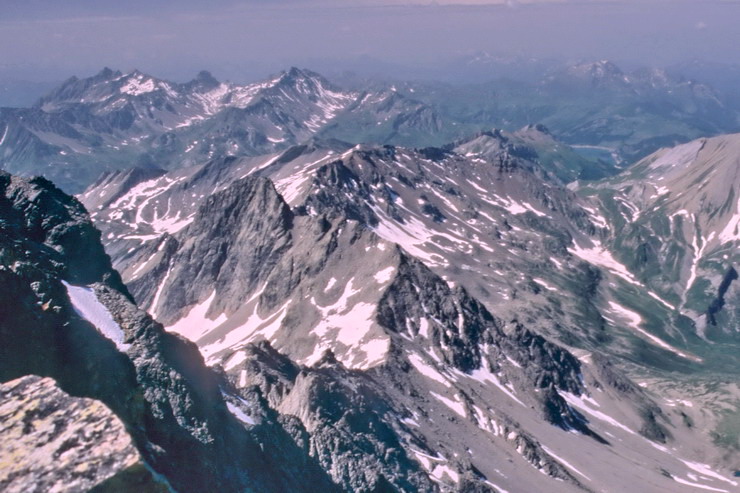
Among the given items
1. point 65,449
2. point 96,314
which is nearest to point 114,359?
point 96,314

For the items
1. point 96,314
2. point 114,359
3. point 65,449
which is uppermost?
point 96,314

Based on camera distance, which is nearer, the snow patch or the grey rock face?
the grey rock face

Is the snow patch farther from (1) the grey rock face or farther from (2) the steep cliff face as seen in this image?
(1) the grey rock face

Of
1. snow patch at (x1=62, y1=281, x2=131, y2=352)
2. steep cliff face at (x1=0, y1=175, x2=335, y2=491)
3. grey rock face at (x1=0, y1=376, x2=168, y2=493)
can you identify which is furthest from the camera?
snow patch at (x1=62, y1=281, x2=131, y2=352)

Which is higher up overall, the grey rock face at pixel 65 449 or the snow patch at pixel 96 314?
the snow patch at pixel 96 314

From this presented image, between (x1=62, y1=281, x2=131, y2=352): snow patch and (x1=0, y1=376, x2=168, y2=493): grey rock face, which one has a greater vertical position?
(x1=62, y1=281, x2=131, y2=352): snow patch

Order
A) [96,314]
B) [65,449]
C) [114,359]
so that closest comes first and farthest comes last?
[65,449], [114,359], [96,314]

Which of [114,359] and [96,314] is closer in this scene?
[114,359]

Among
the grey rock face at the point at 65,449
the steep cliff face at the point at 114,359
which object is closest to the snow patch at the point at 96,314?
the steep cliff face at the point at 114,359

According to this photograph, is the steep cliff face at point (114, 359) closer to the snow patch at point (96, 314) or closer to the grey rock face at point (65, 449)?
the snow patch at point (96, 314)

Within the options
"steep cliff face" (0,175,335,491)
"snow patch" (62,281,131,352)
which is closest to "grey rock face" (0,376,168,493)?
"steep cliff face" (0,175,335,491)

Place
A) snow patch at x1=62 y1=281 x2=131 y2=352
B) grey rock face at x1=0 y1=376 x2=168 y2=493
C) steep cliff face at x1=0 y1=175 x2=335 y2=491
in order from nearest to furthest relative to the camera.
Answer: grey rock face at x1=0 y1=376 x2=168 y2=493 → steep cliff face at x1=0 y1=175 x2=335 y2=491 → snow patch at x1=62 y1=281 x2=131 y2=352

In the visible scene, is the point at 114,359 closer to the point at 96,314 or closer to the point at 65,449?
the point at 96,314
